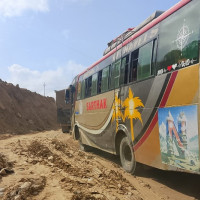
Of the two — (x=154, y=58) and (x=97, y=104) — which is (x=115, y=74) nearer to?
(x=97, y=104)

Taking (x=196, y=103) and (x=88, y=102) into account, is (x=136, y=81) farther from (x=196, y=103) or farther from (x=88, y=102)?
(x=88, y=102)

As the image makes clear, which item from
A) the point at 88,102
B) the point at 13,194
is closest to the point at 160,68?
the point at 13,194

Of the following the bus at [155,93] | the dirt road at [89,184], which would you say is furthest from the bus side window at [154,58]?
the dirt road at [89,184]

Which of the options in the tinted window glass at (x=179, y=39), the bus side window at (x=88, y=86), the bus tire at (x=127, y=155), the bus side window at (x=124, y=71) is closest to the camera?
the tinted window glass at (x=179, y=39)

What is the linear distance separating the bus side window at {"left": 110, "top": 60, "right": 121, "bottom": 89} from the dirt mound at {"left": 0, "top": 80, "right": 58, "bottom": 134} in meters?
24.1

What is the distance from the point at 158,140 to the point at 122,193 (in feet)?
3.93

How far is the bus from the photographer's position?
445cm

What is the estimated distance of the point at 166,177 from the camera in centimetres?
674

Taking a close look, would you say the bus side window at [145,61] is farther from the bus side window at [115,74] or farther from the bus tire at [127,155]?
the bus tire at [127,155]

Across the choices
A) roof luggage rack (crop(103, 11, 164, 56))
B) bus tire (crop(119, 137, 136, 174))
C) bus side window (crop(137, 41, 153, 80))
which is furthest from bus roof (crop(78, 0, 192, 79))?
bus tire (crop(119, 137, 136, 174))

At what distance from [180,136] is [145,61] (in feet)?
6.73

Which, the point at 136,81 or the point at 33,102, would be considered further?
the point at 33,102

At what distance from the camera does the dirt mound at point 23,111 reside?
33844 mm

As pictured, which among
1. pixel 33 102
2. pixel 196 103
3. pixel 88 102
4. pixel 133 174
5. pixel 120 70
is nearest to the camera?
pixel 196 103
